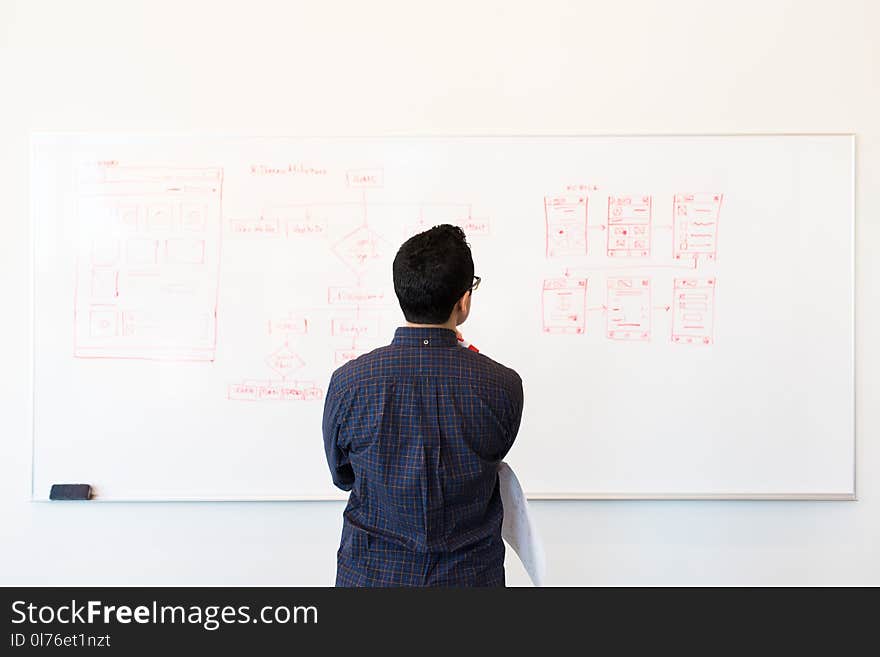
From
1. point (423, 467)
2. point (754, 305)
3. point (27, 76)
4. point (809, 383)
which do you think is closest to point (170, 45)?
point (27, 76)

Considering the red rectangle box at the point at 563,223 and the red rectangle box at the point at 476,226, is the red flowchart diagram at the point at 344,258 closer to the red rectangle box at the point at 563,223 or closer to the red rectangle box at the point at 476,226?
the red rectangle box at the point at 476,226

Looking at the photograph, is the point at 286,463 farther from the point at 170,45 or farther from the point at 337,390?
the point at 170,45

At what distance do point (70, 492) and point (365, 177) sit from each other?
1323 mm

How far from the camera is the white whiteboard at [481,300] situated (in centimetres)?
204

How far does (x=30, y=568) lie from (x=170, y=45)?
5.55 ft

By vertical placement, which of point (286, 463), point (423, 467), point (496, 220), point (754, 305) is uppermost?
point (496, 220)

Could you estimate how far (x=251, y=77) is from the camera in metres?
2.05

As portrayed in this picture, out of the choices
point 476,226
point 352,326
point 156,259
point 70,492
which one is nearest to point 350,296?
point 352,326

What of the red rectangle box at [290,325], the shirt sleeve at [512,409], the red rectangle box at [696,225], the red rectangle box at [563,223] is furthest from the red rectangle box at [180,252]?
the red rectangle box at [696,225]

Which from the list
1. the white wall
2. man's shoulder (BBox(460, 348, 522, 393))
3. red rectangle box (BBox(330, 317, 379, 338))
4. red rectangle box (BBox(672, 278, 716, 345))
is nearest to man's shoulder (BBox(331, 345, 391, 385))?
man's shoulder (BBox(460, 348, 522, 393))

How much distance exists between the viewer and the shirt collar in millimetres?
1236

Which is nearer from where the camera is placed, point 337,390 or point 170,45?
point 337,390

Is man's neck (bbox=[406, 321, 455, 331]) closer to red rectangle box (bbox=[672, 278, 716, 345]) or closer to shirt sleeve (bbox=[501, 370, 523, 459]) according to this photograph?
shirt sleeve (bbox=[501, 370, 523, 459])

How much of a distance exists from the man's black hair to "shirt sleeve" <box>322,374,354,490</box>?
0.73 feet
